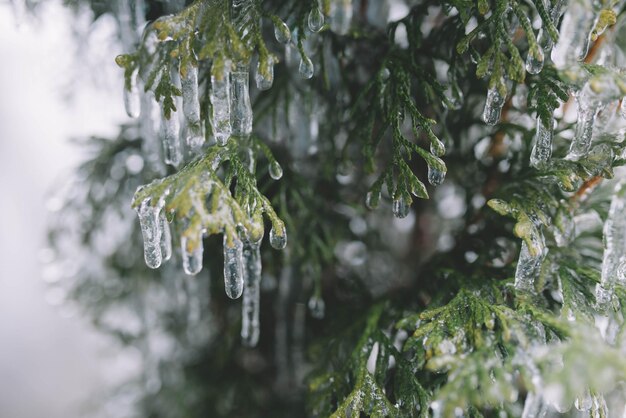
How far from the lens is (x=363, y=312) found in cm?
156

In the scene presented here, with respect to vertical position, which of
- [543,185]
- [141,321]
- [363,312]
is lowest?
[141,321]

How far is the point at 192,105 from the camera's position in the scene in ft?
3.93

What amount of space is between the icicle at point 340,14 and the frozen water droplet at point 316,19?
0.03m

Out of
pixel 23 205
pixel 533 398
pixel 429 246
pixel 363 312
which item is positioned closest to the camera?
pixel 533 398

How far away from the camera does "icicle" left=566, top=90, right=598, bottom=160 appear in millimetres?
1069

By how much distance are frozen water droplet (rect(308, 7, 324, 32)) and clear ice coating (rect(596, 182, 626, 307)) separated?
68cm

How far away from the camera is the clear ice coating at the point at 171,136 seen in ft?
4.11

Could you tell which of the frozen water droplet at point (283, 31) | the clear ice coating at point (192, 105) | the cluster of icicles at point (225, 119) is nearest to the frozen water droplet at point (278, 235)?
the cluster of icicles at point (225, 119)

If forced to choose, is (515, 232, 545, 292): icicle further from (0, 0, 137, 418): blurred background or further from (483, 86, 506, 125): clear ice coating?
(0, 0, 137, 418): blurred background

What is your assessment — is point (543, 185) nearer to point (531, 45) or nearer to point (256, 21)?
point (531, 45)

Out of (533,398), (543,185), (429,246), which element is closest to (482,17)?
(543,185)

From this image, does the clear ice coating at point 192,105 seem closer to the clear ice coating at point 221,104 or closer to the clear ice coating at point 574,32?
the clear ice coating at point 221,104

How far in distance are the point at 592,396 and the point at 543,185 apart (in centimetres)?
47

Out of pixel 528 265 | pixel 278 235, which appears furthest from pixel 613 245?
pixel 278 235
